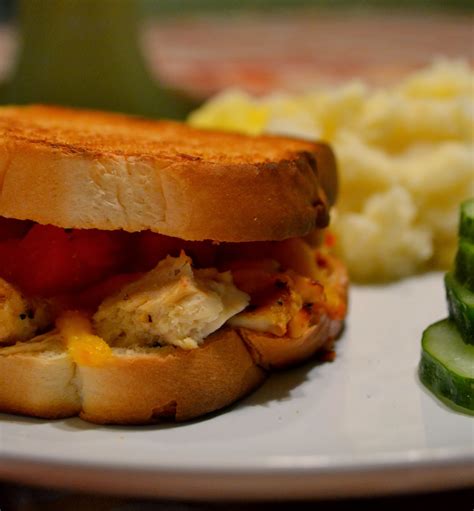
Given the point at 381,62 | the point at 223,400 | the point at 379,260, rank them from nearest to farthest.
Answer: the point at 223,400
the point at 379,260
the point at 381,62

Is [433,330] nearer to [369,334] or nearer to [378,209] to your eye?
[369,334]

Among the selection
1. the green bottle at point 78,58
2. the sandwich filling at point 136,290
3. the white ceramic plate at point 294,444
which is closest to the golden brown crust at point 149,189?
the sandwich filling at point 136,290

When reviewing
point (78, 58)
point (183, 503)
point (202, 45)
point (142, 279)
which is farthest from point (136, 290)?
point (202, 45)

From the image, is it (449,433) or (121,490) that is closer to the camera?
(121,490)

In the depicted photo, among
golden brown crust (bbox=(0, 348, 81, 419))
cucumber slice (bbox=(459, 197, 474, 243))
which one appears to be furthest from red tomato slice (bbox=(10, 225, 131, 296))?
cucumber slice (bbox=(459, 197, 474, 243))

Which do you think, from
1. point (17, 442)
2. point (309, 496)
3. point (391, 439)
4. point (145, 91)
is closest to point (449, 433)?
point (391, 439)

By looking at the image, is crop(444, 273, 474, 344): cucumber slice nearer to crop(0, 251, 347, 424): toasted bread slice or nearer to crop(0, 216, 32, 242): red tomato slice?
crop(0, 251, 347, 424): toasted bread slice
